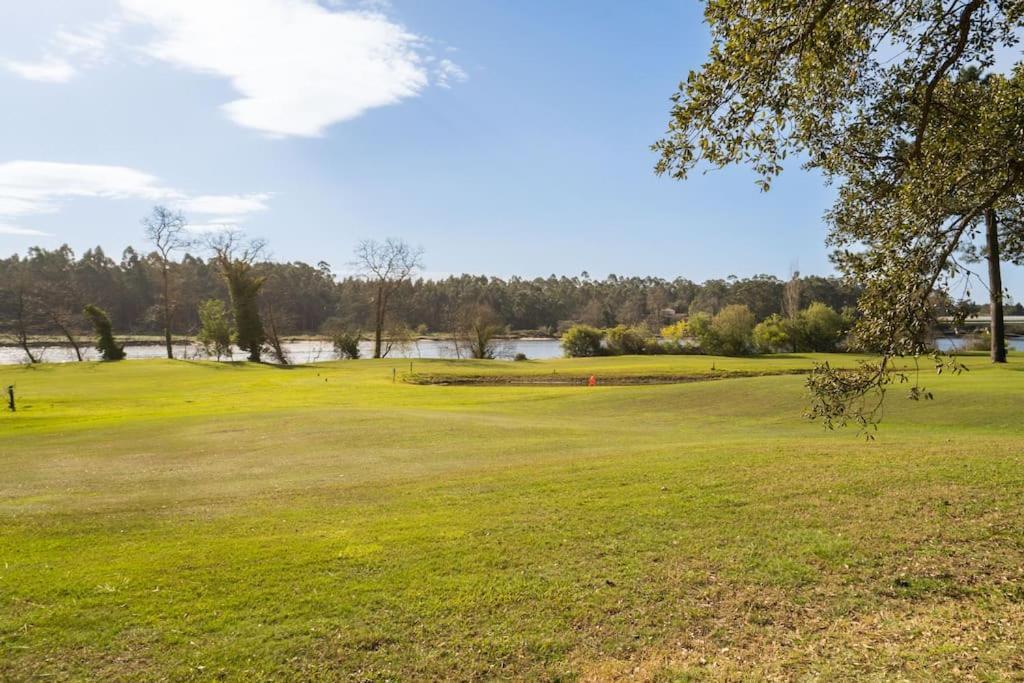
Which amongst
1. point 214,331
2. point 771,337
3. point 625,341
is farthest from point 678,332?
point 214,331

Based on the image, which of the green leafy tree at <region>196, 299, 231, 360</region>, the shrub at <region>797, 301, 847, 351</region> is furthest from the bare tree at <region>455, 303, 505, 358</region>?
the shrub at <region>797, 301, 847, 351</region>

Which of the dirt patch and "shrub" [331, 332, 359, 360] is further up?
"shrub" [331, 332, 359, 360]

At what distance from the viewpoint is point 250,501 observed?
36.4 ft

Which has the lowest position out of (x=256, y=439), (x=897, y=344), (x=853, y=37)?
(x=256, y=439)

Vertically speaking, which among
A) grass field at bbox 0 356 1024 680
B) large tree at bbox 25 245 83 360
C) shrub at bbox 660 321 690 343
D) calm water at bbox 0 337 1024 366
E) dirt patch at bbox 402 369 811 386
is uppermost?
large tree at bbox 25 245 83 360

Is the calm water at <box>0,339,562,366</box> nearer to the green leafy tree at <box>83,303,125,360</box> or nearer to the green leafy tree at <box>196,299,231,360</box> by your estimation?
the green leafy tree at <box>196,299,231,360</box>

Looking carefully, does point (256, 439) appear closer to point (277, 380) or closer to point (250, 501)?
point (250, 501)

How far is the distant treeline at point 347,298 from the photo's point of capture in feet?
365

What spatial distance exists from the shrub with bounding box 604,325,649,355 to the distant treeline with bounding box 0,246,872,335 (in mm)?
25881

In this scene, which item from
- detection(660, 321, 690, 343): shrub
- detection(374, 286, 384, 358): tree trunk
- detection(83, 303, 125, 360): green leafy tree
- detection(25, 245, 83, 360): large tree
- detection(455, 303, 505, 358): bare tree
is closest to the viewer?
detection(83, 303, 125, 360): green leafy tree

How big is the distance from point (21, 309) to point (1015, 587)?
8374 centimetres

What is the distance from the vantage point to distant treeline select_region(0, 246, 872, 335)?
111125mm

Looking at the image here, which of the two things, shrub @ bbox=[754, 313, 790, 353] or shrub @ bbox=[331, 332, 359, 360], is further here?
shrub @ bbox=[331, 332, 359, 360]

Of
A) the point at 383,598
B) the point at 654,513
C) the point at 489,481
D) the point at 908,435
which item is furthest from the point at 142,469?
the point at 908,435
